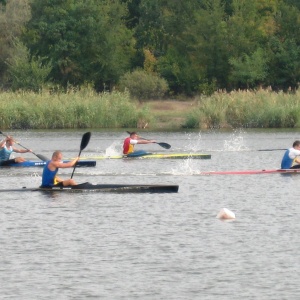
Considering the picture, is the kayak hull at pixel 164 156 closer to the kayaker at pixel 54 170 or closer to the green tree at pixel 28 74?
the kayaker at pixel 54 170

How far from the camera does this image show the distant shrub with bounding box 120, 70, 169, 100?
78.9m

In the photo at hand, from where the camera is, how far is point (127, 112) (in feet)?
208

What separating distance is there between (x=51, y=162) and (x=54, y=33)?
56.1 metres

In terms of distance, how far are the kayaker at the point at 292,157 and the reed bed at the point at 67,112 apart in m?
29.9

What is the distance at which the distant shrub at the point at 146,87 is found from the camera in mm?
78875

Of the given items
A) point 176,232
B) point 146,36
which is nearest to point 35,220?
point 176,232

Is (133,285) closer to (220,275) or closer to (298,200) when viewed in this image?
(220,275)

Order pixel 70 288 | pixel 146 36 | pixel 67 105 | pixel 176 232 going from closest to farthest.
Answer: pixel 70 288 < pixel 176 232 < pixel 67 105 < pixel 146 36

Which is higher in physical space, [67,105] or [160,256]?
[160,256]

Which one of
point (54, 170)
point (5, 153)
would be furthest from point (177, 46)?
point (54, 170)

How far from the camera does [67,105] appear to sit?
62094mm

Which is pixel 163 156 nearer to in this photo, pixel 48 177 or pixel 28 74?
pixel 48 177

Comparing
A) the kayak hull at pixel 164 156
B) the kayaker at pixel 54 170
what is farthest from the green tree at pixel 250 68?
the kayaker at pixel 54 170

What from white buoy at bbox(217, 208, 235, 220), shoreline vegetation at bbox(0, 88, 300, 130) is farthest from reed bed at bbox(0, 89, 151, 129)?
white buoy at bbox(217, 208, 235, 220)
